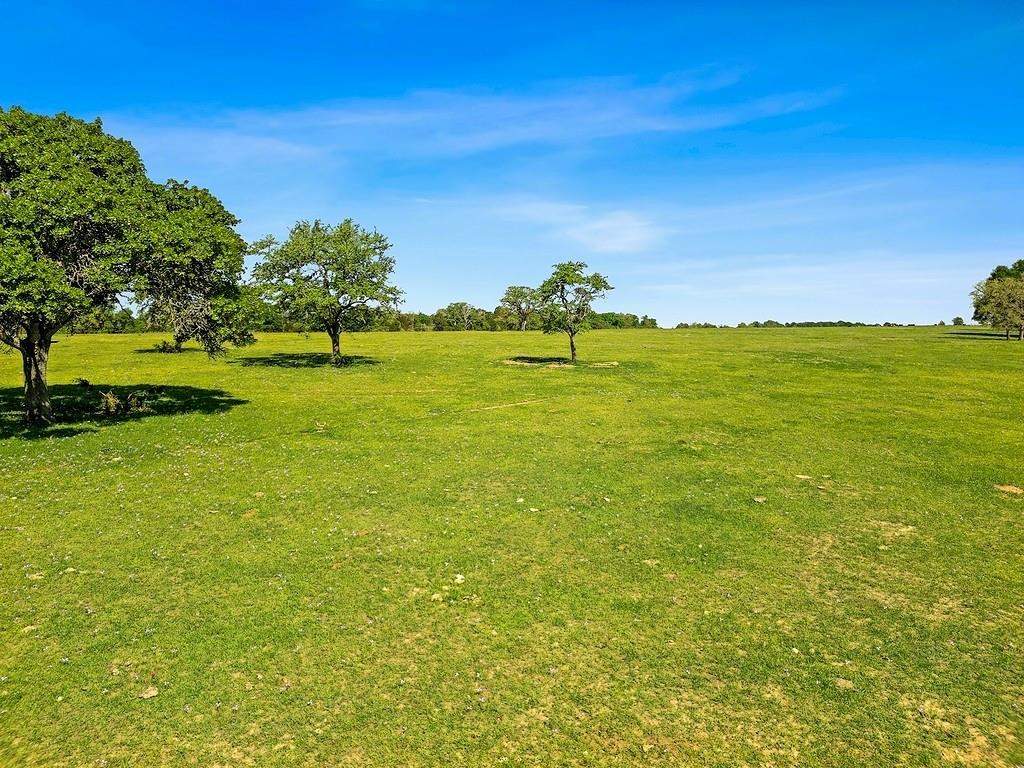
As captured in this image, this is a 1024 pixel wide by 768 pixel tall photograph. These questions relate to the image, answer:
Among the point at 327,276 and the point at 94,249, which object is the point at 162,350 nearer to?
the point at 327,276

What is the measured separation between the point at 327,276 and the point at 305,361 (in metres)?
11.6

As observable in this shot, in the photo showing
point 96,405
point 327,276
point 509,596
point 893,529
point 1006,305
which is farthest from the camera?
point 1006,305

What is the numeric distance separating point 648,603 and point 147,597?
11.9 m

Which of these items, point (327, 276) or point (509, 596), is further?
point (327, 276)

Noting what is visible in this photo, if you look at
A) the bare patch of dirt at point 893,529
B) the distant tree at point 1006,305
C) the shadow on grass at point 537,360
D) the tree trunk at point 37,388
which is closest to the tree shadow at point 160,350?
the shadow on grass at point 537,360

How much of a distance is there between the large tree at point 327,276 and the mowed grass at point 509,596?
29.8 meters

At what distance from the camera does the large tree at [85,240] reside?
25.6m

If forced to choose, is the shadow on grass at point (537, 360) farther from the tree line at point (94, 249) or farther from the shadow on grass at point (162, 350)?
the shadow on grass at point (162, 350)

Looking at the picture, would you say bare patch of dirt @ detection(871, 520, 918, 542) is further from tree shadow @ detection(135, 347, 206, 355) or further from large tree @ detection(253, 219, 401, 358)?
tree shadow @ detection(135, 347, 206, 355)

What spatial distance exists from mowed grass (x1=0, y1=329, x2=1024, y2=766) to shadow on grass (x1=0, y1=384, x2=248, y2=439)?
1113mm

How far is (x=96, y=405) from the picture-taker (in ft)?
120

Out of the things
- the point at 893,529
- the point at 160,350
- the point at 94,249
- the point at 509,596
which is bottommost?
the point at 509,596

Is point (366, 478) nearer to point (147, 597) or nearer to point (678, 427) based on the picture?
point (147, 597)

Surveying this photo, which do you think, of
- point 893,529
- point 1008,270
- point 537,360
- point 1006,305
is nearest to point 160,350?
point 537,360
